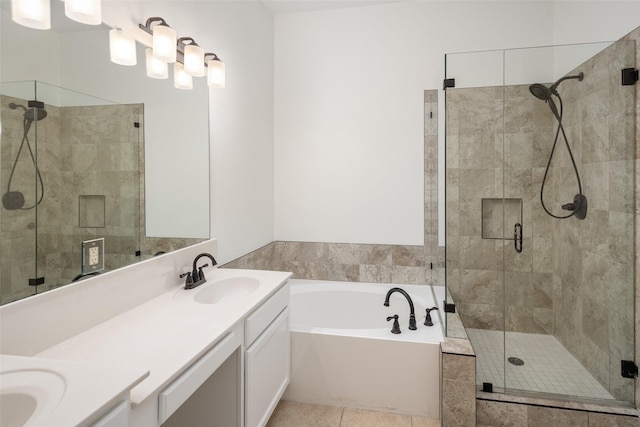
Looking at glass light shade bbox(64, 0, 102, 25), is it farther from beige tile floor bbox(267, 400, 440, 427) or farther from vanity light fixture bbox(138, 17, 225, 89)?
beige tile floor bbox(267, 400, 440, 427)

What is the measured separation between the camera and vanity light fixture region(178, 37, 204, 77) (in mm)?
1804

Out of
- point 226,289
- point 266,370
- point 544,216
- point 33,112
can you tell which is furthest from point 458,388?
point 33,112

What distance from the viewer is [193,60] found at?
182cm

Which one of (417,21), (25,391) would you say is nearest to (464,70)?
(417,21)

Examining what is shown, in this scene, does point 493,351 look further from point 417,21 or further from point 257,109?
point 417,21

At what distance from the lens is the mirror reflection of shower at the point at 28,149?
40.2 inches

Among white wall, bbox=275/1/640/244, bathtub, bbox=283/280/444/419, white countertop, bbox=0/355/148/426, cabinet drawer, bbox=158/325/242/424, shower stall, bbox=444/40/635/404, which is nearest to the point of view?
white countertop, bbox=0/355/148/426

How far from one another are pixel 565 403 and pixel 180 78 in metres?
2.72

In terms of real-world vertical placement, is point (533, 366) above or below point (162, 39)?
below

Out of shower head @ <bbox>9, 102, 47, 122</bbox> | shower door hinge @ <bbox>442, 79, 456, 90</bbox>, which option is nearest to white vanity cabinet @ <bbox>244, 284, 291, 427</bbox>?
shower head @ <bbox>9, 102, 47, 122</bbox>

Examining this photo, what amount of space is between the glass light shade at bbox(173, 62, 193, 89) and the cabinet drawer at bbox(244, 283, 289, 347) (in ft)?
4.13

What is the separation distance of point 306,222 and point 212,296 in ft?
5.00

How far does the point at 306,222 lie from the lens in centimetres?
325

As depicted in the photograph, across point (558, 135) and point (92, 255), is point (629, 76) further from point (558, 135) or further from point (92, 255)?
point (92, 255)
